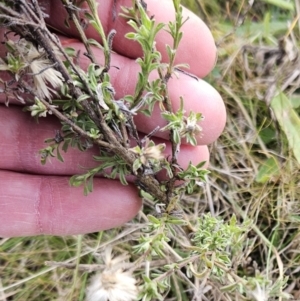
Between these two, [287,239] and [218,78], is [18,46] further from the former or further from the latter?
[287,239]

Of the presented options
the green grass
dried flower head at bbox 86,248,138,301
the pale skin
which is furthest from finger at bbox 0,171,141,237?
dried flower head at bbox 86,248,138,301

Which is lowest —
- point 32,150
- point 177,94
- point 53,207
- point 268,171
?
point 53,207

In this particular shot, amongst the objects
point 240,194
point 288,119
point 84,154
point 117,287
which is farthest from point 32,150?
point 288,119

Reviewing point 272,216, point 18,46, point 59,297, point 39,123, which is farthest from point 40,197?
point 272,216

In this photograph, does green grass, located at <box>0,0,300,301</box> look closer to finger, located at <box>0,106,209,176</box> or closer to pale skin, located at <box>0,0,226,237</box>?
pale skin, located at <box>0,0,226,237</box>

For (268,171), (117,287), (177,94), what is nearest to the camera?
(117,287)

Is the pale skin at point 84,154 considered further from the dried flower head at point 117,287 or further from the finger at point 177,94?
the dried flower head at point 117,287

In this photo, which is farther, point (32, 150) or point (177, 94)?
point (32, 150)

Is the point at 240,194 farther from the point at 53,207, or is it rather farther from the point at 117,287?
the point at 117,287
